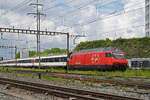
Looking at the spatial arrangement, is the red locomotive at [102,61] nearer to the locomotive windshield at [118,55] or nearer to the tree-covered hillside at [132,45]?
the locomotive windshield at [118,55]

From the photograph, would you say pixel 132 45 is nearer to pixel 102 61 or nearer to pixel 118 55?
pixel 118 55

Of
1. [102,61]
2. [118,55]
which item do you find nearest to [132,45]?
[118,55]

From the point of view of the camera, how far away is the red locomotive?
26.6 metres

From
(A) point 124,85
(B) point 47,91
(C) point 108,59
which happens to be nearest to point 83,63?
(C) point 108,59

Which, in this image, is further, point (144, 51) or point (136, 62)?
point (144, 51)

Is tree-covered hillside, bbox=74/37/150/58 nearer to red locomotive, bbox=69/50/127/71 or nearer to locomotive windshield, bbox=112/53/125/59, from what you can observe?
red locomotive, bbox=69/50/127/71

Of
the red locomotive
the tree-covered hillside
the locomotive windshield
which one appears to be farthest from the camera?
the tree-covered hillside

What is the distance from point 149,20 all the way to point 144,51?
2732cm

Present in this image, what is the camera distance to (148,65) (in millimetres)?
40781

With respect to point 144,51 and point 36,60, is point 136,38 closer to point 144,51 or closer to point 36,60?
point 144,51

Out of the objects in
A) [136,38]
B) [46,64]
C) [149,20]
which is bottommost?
[46,64]

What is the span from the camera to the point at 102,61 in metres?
27.6

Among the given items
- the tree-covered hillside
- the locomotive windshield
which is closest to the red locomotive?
the locomotive windshield

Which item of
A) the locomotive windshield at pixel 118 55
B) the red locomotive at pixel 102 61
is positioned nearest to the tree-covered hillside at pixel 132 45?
the red locomotive at pixel 102 61
